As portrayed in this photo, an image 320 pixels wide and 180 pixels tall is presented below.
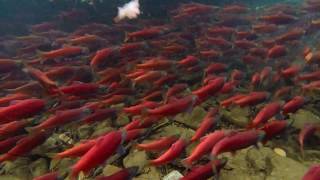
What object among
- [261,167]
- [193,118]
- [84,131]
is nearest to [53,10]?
[84,131]

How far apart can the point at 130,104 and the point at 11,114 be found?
2387mm

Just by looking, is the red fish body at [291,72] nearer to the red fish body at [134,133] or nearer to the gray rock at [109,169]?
the red fish body at [134,133]

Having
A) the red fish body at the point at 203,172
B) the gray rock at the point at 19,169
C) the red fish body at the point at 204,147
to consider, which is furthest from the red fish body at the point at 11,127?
the red fish body at the point at 203,172

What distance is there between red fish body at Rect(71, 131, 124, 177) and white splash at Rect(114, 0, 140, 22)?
480 inches

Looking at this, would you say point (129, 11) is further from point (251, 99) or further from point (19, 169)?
point (19, 169)

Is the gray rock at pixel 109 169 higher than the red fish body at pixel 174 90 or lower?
lower

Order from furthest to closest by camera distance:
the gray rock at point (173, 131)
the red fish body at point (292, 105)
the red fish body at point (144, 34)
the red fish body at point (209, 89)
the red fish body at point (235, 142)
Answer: the red fish body at point (144, 34) < the gray rock at point (173, 131) < the red fish body at point (209, 89) < the red fish body at point (292, 105) < the red fish body at point (235, 142)

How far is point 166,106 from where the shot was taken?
17.5 ft

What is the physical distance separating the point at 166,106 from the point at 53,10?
14599 mm

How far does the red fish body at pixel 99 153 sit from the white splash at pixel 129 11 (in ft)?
40.0

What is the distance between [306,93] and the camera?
7527 mm

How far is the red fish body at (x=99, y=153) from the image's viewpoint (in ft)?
12.5

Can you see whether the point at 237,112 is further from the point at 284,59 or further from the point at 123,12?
the point at 123,12

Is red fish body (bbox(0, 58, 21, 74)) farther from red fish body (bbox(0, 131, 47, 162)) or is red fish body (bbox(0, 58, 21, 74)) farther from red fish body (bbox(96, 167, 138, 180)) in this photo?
red fish body (bbox(96, 167, 138, 180))
